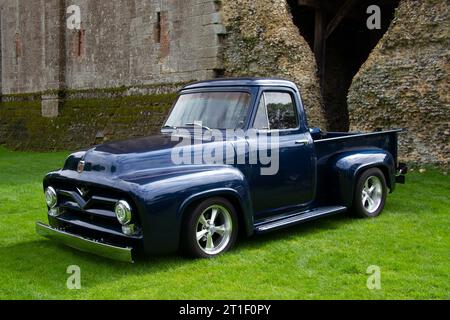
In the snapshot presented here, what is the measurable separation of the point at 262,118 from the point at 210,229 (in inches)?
59.0

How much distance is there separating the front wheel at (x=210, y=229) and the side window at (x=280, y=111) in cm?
129

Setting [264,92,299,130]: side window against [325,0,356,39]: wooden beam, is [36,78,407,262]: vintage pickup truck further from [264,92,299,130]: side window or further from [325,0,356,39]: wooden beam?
[325,0,356,39]: wooden beam

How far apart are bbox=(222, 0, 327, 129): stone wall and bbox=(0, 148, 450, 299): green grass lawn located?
6109 millimetres

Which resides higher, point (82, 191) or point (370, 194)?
point (82, 191)

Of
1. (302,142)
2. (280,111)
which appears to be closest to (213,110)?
(280,111)

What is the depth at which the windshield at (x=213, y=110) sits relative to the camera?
19.9 feet

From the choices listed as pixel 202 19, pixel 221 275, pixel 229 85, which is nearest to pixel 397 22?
pixel 202 19

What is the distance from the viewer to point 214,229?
5410 mm

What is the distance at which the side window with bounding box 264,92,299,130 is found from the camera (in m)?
6.27

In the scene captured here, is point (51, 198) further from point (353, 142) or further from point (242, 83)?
point (353, 142)

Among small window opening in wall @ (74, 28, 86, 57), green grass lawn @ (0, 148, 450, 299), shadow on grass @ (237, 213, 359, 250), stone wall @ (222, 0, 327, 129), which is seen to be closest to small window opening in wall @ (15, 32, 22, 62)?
small window opening in wall @ (74, 28, 86, 57)

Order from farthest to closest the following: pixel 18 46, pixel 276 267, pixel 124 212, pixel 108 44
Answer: pixel 18 46, pixel 108 44, pixel 276 267, pixel 124 212

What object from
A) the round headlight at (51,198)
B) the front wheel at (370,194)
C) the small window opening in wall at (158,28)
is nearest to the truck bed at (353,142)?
the front wheel at (370,194)

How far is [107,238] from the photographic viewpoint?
17.0 feet
